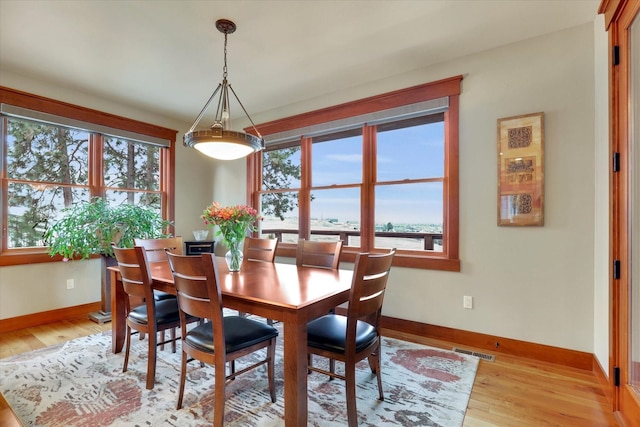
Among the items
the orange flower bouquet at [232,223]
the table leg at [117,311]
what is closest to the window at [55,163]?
the table leg at [117,311]

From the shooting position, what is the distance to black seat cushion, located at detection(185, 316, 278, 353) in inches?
67.4

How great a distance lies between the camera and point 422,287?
3.07 m

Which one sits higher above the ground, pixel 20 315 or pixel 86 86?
pixel 86 86

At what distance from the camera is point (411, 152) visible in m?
3.30

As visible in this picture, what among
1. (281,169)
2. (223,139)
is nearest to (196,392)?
(223,139)

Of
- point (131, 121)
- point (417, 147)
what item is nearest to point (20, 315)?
point (131, 121)

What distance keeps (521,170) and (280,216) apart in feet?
9.67

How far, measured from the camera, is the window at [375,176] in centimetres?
304

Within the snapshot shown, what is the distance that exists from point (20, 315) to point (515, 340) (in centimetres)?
492

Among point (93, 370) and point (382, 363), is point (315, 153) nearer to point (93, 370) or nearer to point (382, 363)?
point (382, 363)

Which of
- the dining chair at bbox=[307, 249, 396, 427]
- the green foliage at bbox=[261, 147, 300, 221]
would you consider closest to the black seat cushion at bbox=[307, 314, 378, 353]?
the dining chair at bbox=[307, 249, 396, 427]

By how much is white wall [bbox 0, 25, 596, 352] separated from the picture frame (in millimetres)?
57

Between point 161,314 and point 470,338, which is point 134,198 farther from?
point 470,338

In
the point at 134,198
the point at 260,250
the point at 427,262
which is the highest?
the point at 134,198
